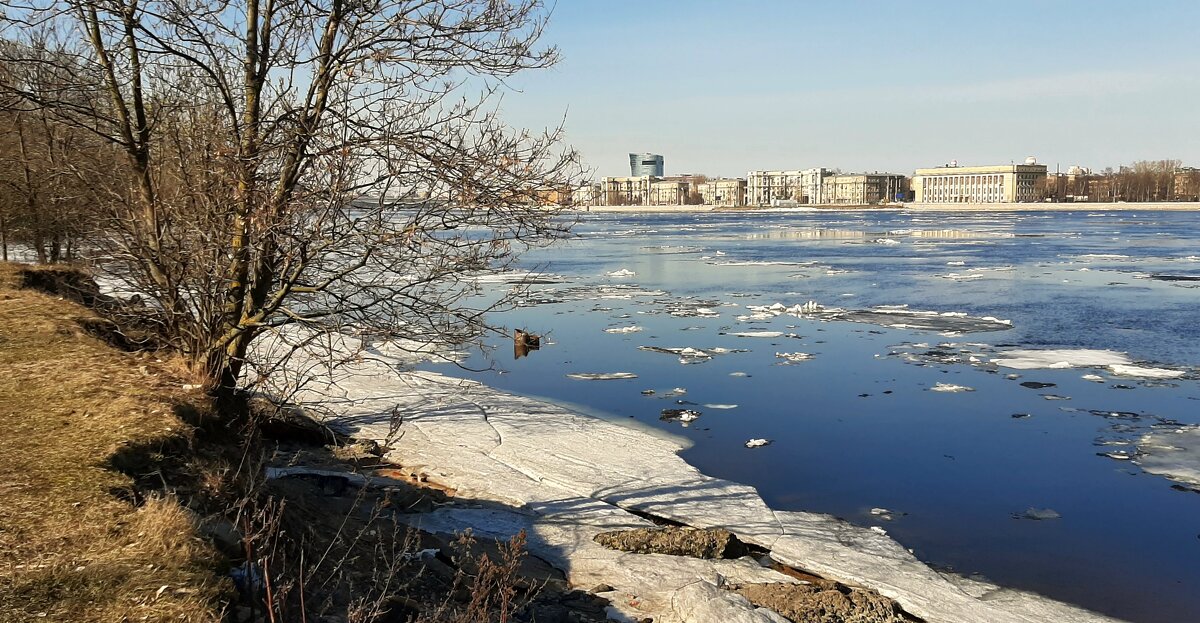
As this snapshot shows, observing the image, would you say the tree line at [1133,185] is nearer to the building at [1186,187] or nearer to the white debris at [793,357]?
the building at [1186,187]

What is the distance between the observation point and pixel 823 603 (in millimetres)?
6770

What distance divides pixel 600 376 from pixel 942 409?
546cm

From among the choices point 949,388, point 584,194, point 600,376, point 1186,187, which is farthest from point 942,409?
point 1186,187

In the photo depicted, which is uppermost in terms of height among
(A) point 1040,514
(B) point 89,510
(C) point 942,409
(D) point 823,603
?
(B) point 89,510

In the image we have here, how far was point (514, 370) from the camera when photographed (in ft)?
53.8

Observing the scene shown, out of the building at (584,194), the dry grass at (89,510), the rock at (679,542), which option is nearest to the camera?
the dry grass at (89,510)

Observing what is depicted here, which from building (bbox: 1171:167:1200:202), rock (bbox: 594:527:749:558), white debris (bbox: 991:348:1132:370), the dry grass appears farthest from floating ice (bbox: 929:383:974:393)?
building (bbox: 1171:167:1200:202)

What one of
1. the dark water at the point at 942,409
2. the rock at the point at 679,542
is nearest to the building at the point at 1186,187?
the dark water at the point at 942,409

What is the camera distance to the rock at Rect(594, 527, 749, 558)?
7.80m

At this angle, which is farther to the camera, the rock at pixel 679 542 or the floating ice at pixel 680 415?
the floating ice at pixel 680 415

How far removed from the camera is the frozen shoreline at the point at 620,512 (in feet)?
23.0

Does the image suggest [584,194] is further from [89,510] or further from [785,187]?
[785,187]

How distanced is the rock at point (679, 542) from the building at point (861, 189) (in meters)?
173

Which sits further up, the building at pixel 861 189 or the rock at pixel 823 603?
the building at pixel 861 189
